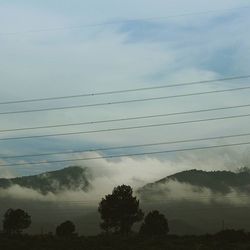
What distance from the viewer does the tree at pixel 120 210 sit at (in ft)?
486

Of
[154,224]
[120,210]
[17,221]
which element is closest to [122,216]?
[120,210]

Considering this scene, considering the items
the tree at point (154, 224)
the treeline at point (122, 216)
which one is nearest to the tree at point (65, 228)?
the treeline at point (122, 216)

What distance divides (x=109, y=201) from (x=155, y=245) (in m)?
87.9

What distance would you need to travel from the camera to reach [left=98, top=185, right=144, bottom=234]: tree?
148000 millimetres

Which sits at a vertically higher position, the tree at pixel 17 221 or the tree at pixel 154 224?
the tree at pixel 17 221

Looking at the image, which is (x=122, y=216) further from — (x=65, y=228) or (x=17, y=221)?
(x=17, y=221)

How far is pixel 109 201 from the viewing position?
149 metres

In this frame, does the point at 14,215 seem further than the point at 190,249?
Yes

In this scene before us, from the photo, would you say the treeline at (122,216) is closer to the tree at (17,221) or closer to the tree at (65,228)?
the tree at (65,228)

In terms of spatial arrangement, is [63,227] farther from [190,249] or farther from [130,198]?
[190,249]

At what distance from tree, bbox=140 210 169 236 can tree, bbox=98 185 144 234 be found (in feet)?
14.8

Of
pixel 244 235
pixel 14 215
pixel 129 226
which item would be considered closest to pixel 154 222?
pixel 129 226

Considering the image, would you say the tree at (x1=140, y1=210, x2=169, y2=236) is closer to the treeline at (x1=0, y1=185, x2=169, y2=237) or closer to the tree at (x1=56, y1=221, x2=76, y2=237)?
the treeline at (x1=0, y1=185, x2=169, y2=237)

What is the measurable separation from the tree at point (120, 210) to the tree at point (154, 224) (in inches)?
177
